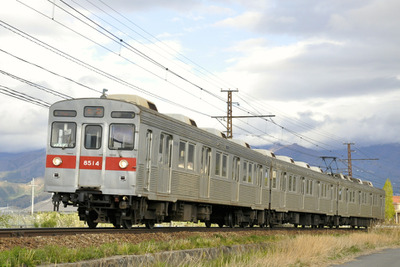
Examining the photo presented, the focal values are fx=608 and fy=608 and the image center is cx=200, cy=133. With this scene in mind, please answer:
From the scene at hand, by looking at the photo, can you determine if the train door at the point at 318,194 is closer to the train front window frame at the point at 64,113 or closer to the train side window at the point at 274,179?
the train side window at the point at 274,179

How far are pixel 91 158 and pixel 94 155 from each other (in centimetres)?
11

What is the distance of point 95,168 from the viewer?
16062mm

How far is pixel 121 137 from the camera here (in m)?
16.1

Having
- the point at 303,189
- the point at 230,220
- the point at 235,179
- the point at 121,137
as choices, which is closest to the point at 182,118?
the point at 121,137

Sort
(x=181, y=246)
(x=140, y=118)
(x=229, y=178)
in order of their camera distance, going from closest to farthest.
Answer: (x=181, y=246), (x=140, y=118), (x=229, y=178)

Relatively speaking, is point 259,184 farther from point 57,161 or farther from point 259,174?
point 57,161

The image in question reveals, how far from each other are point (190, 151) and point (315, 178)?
17029 mm

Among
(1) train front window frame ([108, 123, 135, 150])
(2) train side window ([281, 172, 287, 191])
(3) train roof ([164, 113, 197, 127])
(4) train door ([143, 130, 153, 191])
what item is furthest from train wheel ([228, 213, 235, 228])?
(1) train front window frame ([108, 123, 135, 150])

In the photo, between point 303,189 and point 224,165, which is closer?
point 224,165

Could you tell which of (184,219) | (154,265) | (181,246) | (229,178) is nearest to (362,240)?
(229,178)

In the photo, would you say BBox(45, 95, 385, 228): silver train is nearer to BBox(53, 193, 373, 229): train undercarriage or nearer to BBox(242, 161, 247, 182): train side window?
BBox(53, 193, 373, 229): train undercarriage

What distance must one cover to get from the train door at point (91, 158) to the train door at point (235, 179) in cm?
770

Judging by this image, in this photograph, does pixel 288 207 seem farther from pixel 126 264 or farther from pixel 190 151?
pixel 126 264

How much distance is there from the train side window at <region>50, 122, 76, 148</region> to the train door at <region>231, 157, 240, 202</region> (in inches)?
312
